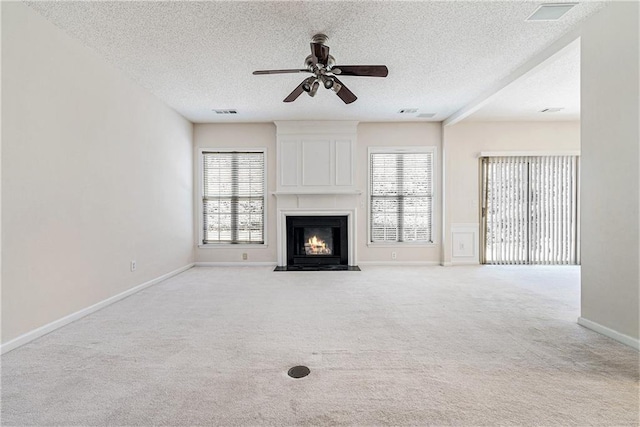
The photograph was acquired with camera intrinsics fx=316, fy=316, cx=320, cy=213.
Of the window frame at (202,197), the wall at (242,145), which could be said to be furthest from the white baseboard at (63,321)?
the wall at (242,145)

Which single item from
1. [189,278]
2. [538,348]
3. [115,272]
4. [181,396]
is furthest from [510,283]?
[115,272]

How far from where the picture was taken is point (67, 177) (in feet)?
9.62

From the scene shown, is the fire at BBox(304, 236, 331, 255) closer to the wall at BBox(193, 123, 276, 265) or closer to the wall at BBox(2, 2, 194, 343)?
the wall at BBox(193, 123, 276, 265)

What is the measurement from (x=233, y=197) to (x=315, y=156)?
70.3 inches

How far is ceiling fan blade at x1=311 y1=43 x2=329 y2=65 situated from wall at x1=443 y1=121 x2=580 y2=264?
12.8 ft

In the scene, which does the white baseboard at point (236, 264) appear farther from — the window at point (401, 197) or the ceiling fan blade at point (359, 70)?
the ceiling fan blade at point (359, 70)

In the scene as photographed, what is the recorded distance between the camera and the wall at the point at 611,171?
2.34 metres

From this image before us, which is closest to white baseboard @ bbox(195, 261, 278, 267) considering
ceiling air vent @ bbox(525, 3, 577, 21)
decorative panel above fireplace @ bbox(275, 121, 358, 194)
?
decorative panel above fireplace @ bbox(275, 121, 358, 194)

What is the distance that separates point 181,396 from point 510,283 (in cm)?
445

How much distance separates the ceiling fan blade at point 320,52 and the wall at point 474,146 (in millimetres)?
3891

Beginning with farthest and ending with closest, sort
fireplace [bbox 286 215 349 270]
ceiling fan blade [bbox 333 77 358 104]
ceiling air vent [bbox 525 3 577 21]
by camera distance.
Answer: fireplace [bbox 286 215 349 270], ceiling fan blade [bbox 333 77 358 104], ceiling air vent [bbox 525 3 577 21]

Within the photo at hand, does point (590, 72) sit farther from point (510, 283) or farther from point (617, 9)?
point (510, 283)

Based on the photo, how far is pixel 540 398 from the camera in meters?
1.73

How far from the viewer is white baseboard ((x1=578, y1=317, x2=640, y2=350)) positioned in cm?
232
